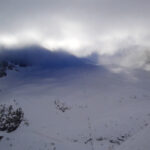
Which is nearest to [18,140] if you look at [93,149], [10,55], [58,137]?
[58,137]

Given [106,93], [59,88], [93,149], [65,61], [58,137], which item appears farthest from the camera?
[65,61]

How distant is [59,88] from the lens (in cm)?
2431

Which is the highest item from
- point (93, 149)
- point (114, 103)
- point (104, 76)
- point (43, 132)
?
point (104, 76)

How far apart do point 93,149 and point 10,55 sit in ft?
133

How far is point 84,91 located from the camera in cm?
2317

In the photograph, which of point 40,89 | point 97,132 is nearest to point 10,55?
point 40,89

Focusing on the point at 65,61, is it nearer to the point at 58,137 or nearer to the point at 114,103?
the point at 114,103

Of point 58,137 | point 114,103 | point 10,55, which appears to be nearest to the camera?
point 58,137

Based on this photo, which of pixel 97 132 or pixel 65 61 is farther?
pixel 65 61

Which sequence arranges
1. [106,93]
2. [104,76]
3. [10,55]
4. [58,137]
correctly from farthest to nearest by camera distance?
[10,55]
[104,76]
[106,93]
[58,137]

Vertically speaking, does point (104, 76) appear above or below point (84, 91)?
above

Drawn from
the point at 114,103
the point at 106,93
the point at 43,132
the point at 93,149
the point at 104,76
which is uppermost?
→ the point at 104,76

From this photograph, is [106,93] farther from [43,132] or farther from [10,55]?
[10,55]

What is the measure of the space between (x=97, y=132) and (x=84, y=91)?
11.5 meters
